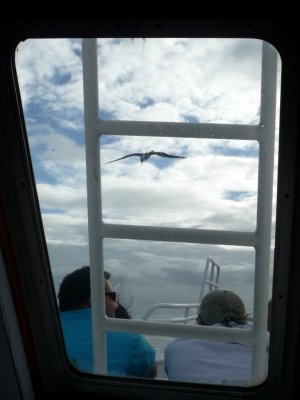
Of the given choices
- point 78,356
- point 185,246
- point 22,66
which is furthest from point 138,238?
point 22,66

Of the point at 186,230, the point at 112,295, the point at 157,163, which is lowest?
the point at 112,295

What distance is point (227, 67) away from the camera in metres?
1.75

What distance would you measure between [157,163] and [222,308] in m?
0.61

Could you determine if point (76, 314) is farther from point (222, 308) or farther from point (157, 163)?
point (157, 163)

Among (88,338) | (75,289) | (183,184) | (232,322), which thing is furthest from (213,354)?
(183,184)

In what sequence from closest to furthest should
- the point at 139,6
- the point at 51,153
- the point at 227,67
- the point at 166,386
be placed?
the point at 139,6
the point at 227,67
the point at 51,153
the point at 166,386

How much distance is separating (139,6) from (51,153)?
62 centimetres

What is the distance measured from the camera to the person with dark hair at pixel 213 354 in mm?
2016

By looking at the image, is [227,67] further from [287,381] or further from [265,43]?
[287,381]

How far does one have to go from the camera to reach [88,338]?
212 centimetres

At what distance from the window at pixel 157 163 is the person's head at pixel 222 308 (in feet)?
0.13

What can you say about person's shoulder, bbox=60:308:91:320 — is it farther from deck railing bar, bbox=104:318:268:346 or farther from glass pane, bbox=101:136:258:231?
glass pane, bbox=101:136:258:231

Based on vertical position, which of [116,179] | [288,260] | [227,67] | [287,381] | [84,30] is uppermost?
[84,30]

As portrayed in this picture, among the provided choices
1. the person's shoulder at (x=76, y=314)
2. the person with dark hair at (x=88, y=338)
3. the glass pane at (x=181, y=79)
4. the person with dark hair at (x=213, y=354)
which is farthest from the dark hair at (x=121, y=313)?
the glass pane at (x=181, y=79)
